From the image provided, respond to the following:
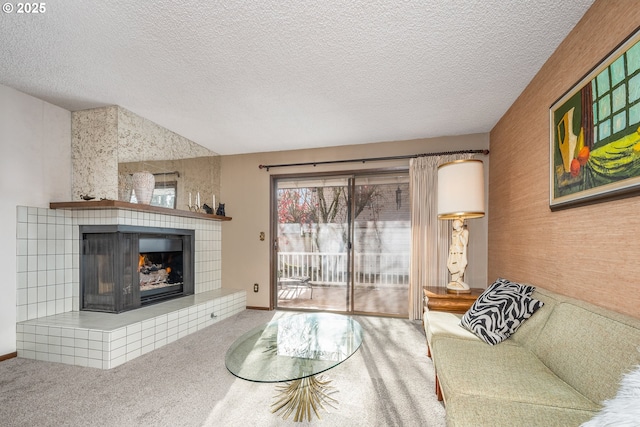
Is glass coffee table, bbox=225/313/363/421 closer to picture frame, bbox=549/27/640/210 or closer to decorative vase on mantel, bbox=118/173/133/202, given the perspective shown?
picture frame, bbox=549/27/640/210

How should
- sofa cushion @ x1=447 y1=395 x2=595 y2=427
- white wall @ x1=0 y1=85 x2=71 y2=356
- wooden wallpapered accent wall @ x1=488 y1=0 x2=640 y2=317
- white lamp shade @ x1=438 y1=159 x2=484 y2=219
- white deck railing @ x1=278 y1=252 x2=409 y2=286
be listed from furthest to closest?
white deck railing @ x1=278 y1=252 x2=409 y2=286 → white lamp shade @ x1=438 y1=159 x2=484 y2=219 → white wall @ x1=0 y1=85 x2=71 y2=356 → wooden wallpapered accent wall @ x1=488 y1=0 x2=640 y2=317 → sofa cushion @ x1=447 y1=395 x2=595 y2=427

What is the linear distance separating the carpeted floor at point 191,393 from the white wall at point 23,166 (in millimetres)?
614

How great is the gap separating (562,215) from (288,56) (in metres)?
2.14

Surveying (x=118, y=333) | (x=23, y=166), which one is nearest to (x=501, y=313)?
(x=118, y=333)

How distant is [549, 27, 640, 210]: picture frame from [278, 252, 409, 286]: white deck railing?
2239 millimetres

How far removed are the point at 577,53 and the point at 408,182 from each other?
7.65ft

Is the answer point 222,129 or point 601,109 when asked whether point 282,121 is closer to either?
point 222,129

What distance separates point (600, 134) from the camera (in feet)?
4.92

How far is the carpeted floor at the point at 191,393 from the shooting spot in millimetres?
1735

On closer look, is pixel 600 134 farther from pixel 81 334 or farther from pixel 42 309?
pixel 42 309

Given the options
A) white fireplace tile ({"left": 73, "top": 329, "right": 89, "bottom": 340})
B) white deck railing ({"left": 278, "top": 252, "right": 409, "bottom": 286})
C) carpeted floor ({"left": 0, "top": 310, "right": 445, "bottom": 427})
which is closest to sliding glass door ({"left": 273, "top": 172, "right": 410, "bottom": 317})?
white deck railing ({"left": 278, "top": 252, "right": 409, "bottom": 286})

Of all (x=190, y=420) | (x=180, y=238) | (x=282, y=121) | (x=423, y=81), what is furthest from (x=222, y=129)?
(x=190, y=420)

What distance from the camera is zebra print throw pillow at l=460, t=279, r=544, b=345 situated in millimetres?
1878

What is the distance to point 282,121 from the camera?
3.26 m
